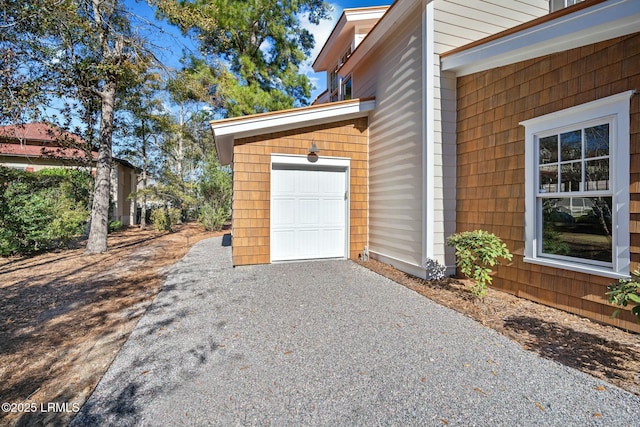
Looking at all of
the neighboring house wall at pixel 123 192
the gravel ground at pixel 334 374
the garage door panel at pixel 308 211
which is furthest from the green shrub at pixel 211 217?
the gravel ground at pixel 334 374

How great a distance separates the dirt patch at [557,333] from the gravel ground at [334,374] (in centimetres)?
19

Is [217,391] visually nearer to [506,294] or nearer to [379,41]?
[506,294]

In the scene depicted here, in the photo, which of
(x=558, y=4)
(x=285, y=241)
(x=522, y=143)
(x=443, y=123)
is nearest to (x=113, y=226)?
(x=285, y=241)

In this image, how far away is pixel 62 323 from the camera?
138 inches

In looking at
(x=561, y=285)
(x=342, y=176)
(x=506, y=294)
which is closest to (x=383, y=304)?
(x=506, y=294)

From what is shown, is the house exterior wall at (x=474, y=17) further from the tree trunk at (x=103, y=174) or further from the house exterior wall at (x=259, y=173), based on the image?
the tree trunk at (x=103, y=174)

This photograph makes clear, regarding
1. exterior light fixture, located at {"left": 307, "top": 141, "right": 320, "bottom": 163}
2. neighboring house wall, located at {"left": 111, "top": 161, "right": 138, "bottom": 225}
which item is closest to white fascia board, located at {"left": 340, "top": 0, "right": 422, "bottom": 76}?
exterior light fixture, located at {"left": 307, "top": 141, "right": 320, "bottom": 163}

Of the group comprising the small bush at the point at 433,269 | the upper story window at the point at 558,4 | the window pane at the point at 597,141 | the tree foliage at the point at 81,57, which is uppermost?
the upper story window at the point at 558,4

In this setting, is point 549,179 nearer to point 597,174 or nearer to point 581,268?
point 597,174

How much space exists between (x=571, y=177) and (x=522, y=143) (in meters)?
0.79

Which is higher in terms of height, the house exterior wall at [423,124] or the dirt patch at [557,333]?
the house exterior wall at [423,124]

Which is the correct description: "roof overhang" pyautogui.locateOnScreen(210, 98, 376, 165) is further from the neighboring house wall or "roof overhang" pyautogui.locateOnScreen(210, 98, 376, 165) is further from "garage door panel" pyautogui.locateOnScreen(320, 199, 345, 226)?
the neighboring house wall

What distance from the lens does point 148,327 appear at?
10.8 ft

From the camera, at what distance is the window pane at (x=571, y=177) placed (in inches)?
138
